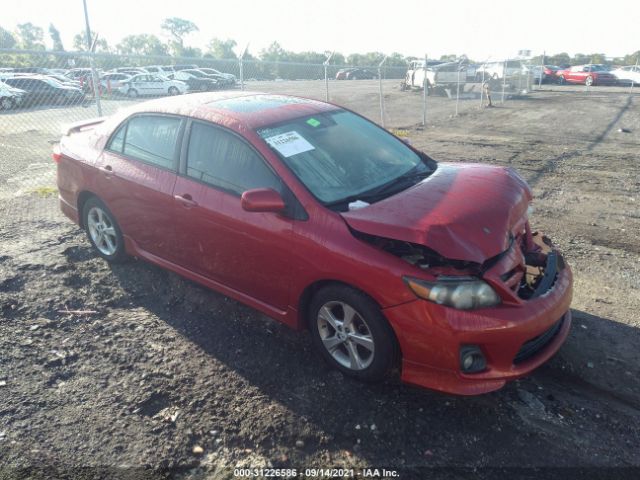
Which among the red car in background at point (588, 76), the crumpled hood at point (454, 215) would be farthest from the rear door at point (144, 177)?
the red car in background at point (588, 76)

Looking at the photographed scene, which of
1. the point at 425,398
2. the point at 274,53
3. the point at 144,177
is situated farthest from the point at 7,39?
the point at 425,398

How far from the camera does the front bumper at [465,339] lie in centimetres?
266

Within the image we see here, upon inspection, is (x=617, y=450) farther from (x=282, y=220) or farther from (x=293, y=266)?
(x=282, y=220)

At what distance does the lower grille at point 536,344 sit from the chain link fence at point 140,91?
6229 millimetres

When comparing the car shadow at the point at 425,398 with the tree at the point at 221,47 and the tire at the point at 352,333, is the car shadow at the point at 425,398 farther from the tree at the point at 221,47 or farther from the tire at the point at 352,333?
the tree at the point at 221,47

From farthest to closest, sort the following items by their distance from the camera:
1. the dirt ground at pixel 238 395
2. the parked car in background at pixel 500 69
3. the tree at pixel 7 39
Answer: the tree at pixel 7 39 → the parked car in background at pixel 500 69 → the dirt ground at pixel 238 395

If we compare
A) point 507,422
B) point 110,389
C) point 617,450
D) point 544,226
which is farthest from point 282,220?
point 544,226

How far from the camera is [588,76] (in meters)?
31.1

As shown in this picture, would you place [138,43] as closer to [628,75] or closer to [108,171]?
[628,75]

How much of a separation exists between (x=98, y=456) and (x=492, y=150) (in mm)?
9388

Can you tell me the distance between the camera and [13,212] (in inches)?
253

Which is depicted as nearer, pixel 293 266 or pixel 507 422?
pixel 507 422

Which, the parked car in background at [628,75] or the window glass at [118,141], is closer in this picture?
the window glass at [118,141]

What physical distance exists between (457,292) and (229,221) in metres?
1.63
